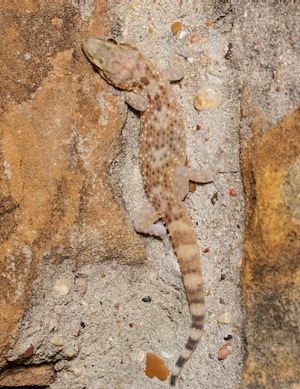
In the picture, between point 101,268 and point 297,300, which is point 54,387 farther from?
point 297,300

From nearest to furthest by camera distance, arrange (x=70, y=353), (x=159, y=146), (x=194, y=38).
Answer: (x=70, y=353) < (x=194, y=38) < (x=159, y=146)

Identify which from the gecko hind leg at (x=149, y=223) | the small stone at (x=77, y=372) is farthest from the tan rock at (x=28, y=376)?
the gecko hind leg at (x=149, y=223)

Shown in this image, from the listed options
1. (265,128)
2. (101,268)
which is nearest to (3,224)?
(101,268)

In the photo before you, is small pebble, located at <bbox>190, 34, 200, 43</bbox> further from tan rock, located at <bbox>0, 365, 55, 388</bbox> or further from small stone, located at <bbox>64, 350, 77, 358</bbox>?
tan rock, located at <bbox>0, 365, 55, 388</bbox>

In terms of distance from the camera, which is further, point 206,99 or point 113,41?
point 113,41

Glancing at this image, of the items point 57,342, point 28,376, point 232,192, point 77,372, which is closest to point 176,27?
point 232,192

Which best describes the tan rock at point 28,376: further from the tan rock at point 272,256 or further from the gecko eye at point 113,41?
the gecko eye at point 113,41

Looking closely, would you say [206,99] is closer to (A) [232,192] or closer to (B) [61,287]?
(A) [232,192]
